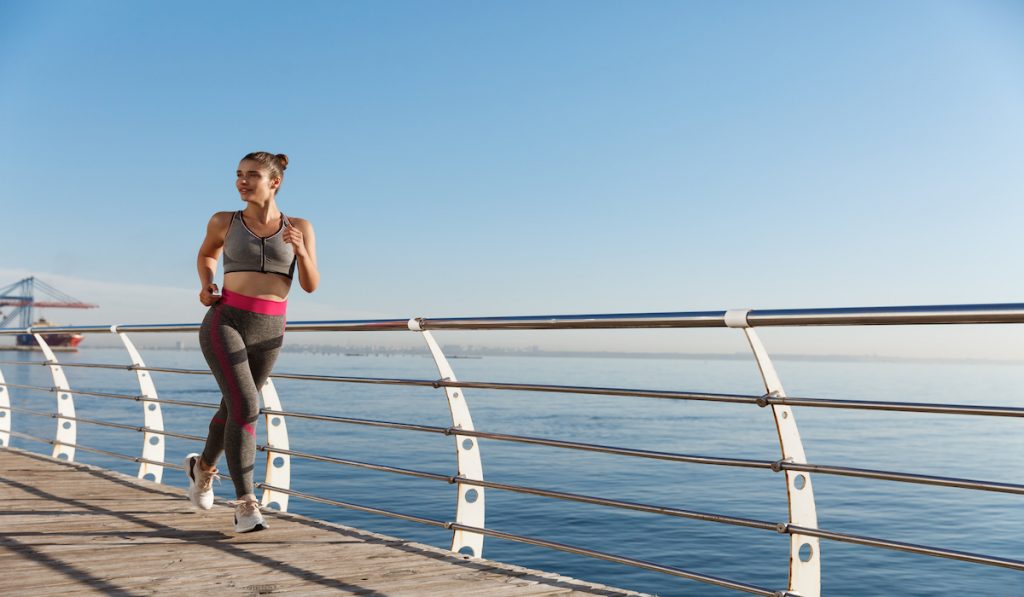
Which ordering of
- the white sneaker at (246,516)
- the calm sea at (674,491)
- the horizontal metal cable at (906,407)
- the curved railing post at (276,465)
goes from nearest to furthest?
the horizontal metal cable at (906,407) → the white sneaker at (246,516) → the curved railing post at (276,465) → the calm sea at (674,491)

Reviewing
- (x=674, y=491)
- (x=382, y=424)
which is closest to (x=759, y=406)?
(x=382, y=424)

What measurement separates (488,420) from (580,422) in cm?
417

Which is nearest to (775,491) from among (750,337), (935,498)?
(935,498)

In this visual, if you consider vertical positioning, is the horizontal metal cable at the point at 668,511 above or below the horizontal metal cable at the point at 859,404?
below

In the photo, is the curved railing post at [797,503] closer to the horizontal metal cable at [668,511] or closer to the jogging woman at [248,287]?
the horizontal metal cable at [668,511]

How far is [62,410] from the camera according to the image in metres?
6.64

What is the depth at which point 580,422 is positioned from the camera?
117ft

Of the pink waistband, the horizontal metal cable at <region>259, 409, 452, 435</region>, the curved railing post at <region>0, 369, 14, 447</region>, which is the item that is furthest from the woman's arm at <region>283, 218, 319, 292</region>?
the curved railing post at <region>0, 369, 14, 447</region>

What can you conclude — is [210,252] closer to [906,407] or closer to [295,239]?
[295,239]

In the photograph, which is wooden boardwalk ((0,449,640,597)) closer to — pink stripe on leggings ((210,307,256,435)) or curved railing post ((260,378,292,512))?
curved railing post ((260,378,292,512))

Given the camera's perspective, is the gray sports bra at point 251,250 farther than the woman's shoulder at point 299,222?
No

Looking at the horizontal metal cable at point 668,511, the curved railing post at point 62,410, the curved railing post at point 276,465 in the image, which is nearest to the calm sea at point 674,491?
the curved railing post at point 62,410

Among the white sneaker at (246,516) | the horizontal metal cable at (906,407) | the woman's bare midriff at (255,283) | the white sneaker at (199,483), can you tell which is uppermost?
the woman's bare midriff at (255,283)

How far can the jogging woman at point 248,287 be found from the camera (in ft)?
10.9
